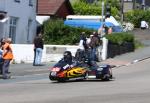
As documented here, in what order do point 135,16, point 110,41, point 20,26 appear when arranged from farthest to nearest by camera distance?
point 135,16
point 20,26
point 110,41

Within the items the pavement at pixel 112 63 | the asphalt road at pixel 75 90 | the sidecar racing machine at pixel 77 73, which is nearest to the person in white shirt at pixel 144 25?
the pavement at pixel 112 63

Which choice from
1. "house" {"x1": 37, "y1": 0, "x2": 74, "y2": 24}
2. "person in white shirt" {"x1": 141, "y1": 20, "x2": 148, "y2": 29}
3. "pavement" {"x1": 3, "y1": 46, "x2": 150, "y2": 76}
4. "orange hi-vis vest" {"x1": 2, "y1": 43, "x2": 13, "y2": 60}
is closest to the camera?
"orange hi-vis vest" {"x1": 2, "y1": 43, "x2": 13, "y2": 60}

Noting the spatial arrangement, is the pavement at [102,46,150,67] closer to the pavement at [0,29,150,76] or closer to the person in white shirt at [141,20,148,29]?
the pavement at [0,29,150,76]

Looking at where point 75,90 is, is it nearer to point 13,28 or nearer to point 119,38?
point 119,38

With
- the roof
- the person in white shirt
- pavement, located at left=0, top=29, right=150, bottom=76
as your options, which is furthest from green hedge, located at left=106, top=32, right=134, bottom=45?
the person in white shirt

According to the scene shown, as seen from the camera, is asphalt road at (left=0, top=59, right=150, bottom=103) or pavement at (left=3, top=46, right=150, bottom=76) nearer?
asphalt road at (left=0, top=59, right=150, bottom=103)

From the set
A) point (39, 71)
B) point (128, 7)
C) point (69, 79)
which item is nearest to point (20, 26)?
point (39, 71)

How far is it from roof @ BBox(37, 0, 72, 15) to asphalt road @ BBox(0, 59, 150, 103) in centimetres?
2693

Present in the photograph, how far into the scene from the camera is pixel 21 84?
22.1 m

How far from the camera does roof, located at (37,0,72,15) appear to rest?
52781 millimetres

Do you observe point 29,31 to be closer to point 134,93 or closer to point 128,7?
point 134,93

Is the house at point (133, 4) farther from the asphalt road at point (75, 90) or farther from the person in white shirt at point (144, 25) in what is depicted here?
the asphalt road at point (75, 90)

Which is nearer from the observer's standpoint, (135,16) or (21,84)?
(21,84)

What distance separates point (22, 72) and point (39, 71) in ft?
3.43
